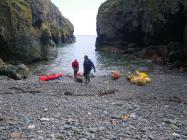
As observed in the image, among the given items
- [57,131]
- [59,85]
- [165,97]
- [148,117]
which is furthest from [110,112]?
[59,85]

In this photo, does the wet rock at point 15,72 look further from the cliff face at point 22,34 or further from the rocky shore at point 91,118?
the cliff face at point 22,34

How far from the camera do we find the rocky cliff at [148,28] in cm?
5094

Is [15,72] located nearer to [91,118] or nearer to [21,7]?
[91,118]

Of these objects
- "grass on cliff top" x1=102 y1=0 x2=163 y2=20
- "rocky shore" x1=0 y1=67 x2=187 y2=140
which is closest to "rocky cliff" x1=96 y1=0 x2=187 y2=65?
"grass on cliff top" x1=102 y1=0 x2=163 y2=20

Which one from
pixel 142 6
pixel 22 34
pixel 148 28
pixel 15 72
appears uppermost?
pixel 142 6

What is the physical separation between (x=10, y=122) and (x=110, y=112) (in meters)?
4.83

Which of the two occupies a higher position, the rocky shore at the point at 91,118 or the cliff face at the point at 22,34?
the cliff face at the point at 22,34

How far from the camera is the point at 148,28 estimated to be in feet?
199

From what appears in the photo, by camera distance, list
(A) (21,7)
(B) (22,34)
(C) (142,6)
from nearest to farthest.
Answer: (B) (22,34), (A) (21,7), (C) (142,6)

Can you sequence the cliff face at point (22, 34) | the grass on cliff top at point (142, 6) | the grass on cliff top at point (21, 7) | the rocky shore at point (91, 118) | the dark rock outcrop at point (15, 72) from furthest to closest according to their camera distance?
the grass on cliff top at point (142, 6) → the grass on cliff top at point (21, 7) → the cliff face at point (22, 34) → the dark rock outcrop at point (15, 72) → the rocky shore at point (91, 118)

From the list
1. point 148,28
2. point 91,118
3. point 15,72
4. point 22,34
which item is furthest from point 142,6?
point 91,118

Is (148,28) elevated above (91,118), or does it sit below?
above

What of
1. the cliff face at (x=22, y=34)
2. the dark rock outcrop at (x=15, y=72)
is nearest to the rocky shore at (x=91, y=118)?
the dark rock outcrop at (x=15, y=72)

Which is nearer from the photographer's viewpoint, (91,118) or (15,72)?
(91,118)
